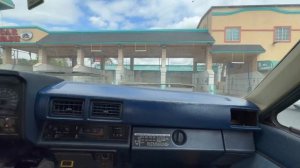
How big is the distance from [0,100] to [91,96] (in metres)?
0.68

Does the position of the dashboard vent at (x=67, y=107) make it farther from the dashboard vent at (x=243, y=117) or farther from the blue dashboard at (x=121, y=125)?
the dashboard vent at (x=243, y=117)

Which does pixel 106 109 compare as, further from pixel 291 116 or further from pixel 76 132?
pixel 291 116

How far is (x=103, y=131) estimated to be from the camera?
2.34 metres

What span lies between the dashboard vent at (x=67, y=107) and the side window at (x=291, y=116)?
1612 millimetres

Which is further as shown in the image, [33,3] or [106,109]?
[33,3]

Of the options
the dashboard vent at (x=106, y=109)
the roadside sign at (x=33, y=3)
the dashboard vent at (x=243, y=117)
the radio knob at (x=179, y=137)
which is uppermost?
the roadside sign at (x=33, y=3)

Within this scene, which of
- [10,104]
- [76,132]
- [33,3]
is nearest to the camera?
[10,104]

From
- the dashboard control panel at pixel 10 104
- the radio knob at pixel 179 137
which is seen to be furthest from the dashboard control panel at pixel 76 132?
the radio knob at pixel 179 137

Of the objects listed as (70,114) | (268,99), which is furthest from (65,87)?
(268,99)

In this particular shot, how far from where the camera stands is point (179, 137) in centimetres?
243

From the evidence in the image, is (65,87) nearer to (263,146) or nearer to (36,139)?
(36,139)

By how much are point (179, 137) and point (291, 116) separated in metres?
0.91

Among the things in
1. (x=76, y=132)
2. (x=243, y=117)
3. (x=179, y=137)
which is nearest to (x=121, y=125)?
(x=76, y=132)

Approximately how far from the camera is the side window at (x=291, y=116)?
2.27m
